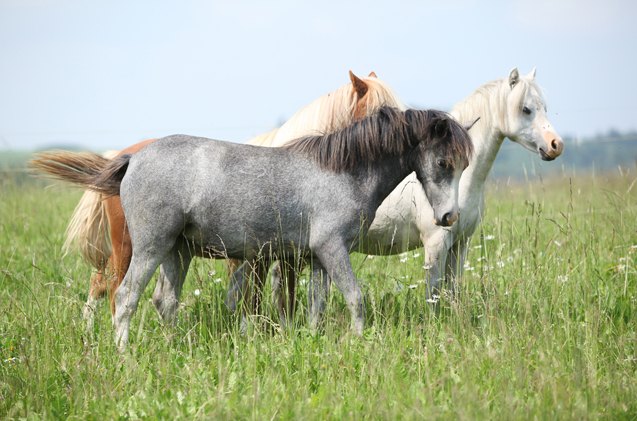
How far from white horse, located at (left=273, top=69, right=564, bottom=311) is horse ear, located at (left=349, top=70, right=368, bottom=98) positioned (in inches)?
32.0

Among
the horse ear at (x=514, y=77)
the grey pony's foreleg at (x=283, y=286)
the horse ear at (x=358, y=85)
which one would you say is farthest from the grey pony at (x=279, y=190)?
the horse ear at (x=514, y=77)

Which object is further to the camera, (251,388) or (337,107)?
(337,107)

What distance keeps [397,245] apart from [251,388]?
8.30 ft

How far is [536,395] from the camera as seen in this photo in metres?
3.28

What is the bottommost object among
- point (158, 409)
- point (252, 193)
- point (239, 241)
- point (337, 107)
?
point (158, 409)

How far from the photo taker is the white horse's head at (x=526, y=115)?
5.56 m

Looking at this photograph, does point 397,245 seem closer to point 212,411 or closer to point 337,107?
point 337,107

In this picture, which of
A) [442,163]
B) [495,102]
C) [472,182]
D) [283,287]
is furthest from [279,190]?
[495,102]

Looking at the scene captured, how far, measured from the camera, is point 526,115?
18.4 ft

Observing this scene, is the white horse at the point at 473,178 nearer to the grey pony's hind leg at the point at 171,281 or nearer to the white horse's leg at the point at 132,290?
the grey pony's hind leg at the point at 171,281

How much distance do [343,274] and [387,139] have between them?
0.92 metres

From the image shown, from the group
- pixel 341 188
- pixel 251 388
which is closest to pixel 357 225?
pixel 341 188

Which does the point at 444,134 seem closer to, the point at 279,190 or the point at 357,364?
the point at 279,190

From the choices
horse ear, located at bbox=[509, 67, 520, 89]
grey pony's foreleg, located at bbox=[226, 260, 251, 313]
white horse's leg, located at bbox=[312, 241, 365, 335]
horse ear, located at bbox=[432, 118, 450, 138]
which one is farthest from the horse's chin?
grey pony's foreleg, located at bbox=[226, 260, 251, 313]
